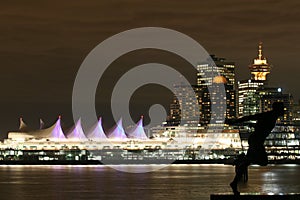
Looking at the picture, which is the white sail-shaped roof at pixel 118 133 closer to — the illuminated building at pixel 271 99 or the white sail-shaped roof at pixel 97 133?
the white sail-shaped roof at pixel 97 133

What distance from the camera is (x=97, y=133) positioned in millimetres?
133000

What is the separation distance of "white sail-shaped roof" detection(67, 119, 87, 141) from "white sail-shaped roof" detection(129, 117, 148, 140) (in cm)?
935

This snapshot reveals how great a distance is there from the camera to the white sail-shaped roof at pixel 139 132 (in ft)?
450

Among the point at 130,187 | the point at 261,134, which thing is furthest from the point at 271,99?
the point at 261,134

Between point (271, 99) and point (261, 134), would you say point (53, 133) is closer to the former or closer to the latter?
point (271, 99)

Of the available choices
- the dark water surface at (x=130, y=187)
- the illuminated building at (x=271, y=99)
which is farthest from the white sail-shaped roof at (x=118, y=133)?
the dark water surface at (x=130, y=187)

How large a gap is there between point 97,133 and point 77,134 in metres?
3.38

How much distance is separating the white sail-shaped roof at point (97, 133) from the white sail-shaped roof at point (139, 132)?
21.4 feet

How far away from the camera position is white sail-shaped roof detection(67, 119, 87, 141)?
435ft

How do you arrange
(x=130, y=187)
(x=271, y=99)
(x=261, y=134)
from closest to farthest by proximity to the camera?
1. (x=261, y=134)
2. (x=130, y=187)
3. (x=271, y=99)

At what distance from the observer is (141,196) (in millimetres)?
29297

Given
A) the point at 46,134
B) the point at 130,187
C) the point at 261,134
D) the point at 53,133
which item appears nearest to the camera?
the point at 261,134

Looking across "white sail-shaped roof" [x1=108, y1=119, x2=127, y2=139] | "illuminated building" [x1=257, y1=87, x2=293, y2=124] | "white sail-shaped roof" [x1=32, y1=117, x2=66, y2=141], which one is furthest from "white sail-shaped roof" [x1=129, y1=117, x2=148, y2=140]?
"illuminated building" [x1=257, y1=87, x2=293, y2=124]

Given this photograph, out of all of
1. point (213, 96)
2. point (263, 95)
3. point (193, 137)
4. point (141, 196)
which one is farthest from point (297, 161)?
point (141, 196)
